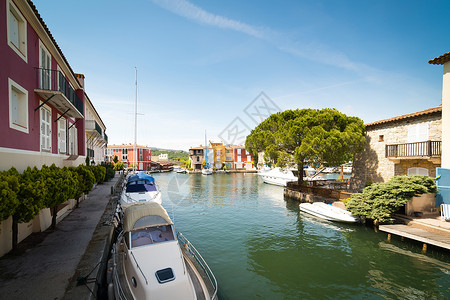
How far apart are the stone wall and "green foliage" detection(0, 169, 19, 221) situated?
76.0ft

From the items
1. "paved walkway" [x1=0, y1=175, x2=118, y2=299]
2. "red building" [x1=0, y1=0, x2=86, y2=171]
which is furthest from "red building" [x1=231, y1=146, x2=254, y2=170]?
"paved walkway" [x1=0, y1=175, x2=118, y2=299]

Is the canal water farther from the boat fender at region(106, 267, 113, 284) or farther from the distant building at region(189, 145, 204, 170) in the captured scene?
the distant building at region(189, 145, 204, 170)

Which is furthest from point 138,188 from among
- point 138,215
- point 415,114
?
point 415,114

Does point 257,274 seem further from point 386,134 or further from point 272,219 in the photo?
point 386,134

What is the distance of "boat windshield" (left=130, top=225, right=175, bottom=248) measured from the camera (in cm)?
714

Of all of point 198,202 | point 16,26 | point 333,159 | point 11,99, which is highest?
point 16,26

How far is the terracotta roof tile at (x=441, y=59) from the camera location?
14.1 meters

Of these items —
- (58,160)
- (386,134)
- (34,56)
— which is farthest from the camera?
(386,134)

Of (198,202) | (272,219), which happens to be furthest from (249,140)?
(272,219)

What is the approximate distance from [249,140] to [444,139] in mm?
17425

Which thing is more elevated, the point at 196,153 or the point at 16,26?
the point at 16,26

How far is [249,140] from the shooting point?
2744 centimetres

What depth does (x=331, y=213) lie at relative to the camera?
16.1m

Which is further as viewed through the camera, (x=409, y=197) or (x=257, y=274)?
(x=409, y=197)
